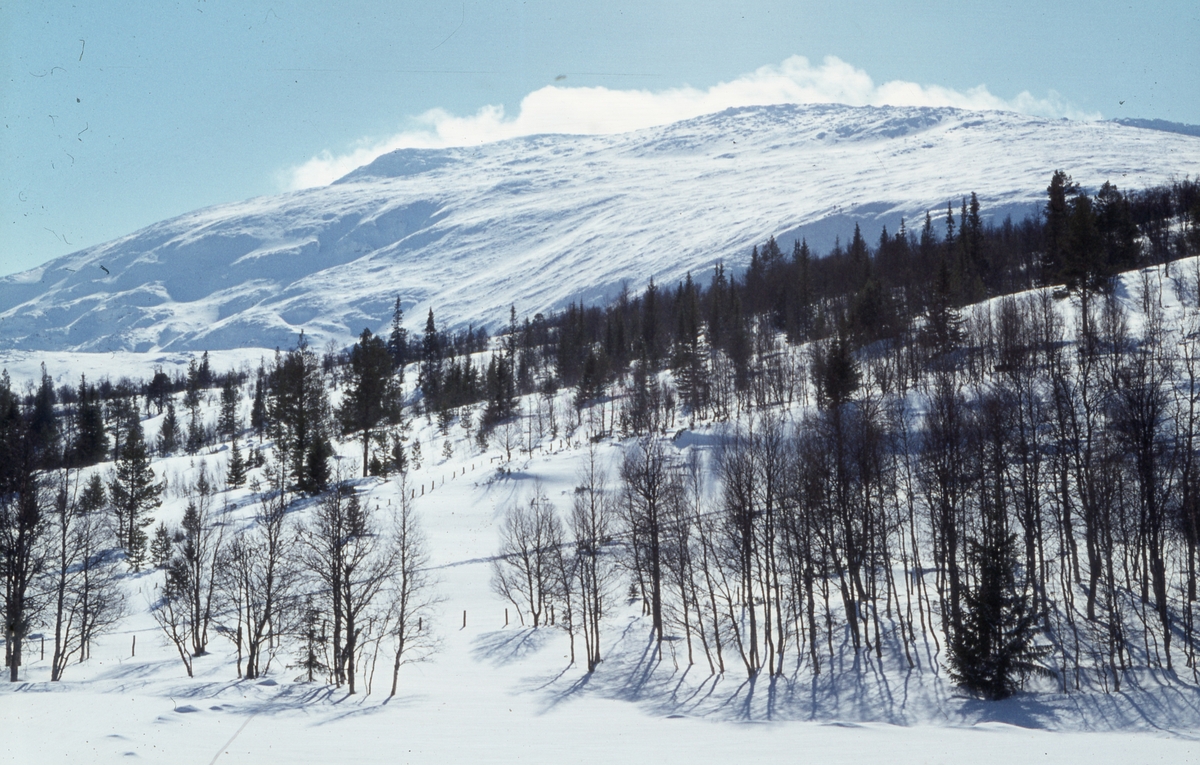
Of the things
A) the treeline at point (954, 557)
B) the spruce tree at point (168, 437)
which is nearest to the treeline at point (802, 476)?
the treeline at point (954, 557)

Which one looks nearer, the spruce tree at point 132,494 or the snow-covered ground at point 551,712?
the snow-covered ground at point 551,712

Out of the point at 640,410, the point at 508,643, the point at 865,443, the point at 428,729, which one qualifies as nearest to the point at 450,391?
the point at 640,410

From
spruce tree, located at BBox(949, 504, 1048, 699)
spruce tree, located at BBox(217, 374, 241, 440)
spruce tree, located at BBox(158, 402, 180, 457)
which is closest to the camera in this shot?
spruce tree, located at BBox(949, 504, 1048, 699)

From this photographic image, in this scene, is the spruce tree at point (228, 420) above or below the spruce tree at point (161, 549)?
above

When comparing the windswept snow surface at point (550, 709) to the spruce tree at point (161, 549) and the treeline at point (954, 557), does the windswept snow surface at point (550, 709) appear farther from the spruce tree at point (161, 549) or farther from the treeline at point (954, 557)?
the spruce tree at point (161, 549)

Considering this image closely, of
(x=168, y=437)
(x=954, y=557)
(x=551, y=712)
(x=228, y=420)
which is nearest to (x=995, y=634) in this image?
(x=954, y=557)

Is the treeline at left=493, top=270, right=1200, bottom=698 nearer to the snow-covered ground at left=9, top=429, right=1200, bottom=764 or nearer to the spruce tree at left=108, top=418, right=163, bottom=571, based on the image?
the snow-covered ground at left=9, top=429, right=1200, bottom=764

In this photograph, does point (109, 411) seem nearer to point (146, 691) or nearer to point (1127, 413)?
Answer: point (146, 691)

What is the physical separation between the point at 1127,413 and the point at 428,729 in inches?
1212

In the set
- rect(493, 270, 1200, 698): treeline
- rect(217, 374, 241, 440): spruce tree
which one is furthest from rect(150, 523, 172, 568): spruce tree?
rect(217, 374, 241, 440): spruce tree

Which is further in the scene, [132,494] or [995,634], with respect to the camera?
[132,494]

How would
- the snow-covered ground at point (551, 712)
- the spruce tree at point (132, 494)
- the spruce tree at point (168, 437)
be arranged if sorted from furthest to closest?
the spruce tree at point (168, 437), the spruce tree at point (132, 494), the snow-covered ground at point (551, 712)

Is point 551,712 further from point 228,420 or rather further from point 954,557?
point 228,420

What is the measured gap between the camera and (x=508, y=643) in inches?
1420
